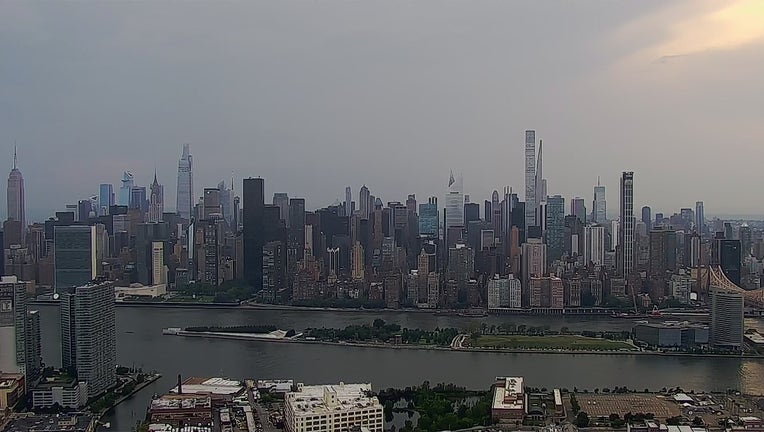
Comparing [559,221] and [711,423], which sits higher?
[559,221]

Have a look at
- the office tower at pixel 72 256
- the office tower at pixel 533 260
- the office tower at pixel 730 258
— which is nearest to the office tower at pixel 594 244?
the office tower at pixel 533 260

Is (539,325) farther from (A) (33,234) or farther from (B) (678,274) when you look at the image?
(A) (33,234)

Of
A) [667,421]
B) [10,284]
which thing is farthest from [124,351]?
[667,421]

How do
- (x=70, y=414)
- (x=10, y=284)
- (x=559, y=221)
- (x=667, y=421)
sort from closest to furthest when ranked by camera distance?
(x=667, y=421) < (x=70, y=414) < (x=10, y=284) < (x=559, y=221)

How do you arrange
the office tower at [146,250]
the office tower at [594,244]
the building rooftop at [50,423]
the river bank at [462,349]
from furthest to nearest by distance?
1. the office tower at [594,244]
2. the office tower at [146,250]
3. the river bank at [462,349]
4. the building rooftop at [50,423]

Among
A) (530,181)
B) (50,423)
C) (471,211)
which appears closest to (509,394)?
(50,423)

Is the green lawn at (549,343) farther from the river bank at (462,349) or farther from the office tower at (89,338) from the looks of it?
the office tower at (89,338)

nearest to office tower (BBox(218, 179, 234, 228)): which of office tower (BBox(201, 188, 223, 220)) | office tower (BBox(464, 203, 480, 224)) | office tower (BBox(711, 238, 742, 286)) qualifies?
office tower (BBox(201, 188, 223, 220))
